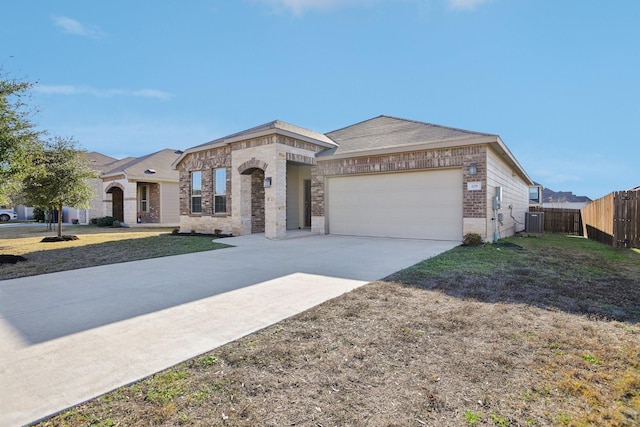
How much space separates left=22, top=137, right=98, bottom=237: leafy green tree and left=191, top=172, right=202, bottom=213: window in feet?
14.1

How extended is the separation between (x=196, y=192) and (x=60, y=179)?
5224mm

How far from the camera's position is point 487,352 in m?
2.78

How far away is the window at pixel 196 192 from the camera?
14.9m

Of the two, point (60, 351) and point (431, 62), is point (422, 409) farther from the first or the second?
point (431, 62)

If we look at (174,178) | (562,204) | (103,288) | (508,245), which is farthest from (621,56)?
(562,204)

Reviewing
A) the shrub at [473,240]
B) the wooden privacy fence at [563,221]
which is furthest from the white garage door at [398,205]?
the wooden privacy fence at [563,221]

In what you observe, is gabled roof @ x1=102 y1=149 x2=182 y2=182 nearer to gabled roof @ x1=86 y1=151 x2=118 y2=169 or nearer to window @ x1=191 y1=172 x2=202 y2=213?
gabled roof @ x1=86 y1=151 x2=118 y2=169

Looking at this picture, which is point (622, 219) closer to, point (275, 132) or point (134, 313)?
point (275, 132)

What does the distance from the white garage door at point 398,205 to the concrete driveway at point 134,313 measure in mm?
3985

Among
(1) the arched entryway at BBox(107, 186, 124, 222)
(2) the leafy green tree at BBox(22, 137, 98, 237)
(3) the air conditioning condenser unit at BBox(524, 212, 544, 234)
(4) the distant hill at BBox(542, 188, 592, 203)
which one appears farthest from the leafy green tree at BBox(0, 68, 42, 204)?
(4) the distant hill at BBox(542, 188, 592, 203)

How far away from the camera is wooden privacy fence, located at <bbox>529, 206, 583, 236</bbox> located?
18.4 m

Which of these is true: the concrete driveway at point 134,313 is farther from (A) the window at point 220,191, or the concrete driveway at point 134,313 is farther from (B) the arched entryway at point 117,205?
(B) the arched entryway at point 117,205

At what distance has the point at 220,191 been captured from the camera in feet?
46.0

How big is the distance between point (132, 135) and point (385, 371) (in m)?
21.7
